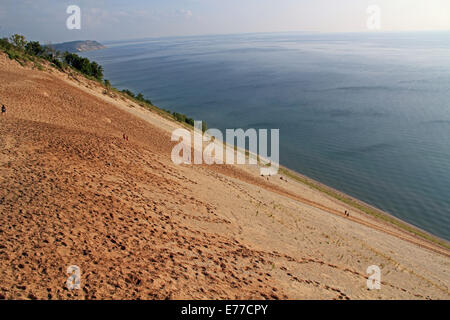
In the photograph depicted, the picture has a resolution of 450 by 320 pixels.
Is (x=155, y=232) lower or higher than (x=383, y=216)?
higher

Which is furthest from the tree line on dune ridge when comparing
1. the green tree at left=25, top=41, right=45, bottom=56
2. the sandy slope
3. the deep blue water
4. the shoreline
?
the shoreline

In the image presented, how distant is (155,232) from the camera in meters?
10.5

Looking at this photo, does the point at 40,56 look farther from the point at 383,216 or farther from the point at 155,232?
the point at 383,216

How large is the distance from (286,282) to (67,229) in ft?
26.0

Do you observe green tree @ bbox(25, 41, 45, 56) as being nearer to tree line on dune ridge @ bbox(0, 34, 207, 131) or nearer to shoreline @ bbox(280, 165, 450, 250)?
tree line on dune ridge @ bbox(0, 34, 207, 131)

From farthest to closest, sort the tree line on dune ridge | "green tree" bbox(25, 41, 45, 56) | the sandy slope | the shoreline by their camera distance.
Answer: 1. "green tree" bbox(25, 41, 45, 56)
2. the tree line on dune ridge
3. the shoreline
4. the sandy slope

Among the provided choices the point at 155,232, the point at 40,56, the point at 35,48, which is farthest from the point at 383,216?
the point at 35,48

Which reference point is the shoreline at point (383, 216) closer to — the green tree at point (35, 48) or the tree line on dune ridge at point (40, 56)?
the tree line on dune ridge at point (40, 56)

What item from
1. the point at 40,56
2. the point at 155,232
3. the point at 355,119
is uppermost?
the point at 40,56

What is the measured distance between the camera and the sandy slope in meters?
7.82

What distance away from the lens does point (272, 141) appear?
Result: 48312 mm

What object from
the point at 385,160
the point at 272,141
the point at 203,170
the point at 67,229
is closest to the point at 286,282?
the point at 67,229

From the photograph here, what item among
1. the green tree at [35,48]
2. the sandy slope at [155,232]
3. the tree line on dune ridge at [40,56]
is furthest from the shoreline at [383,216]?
the green tree at [35,48]
